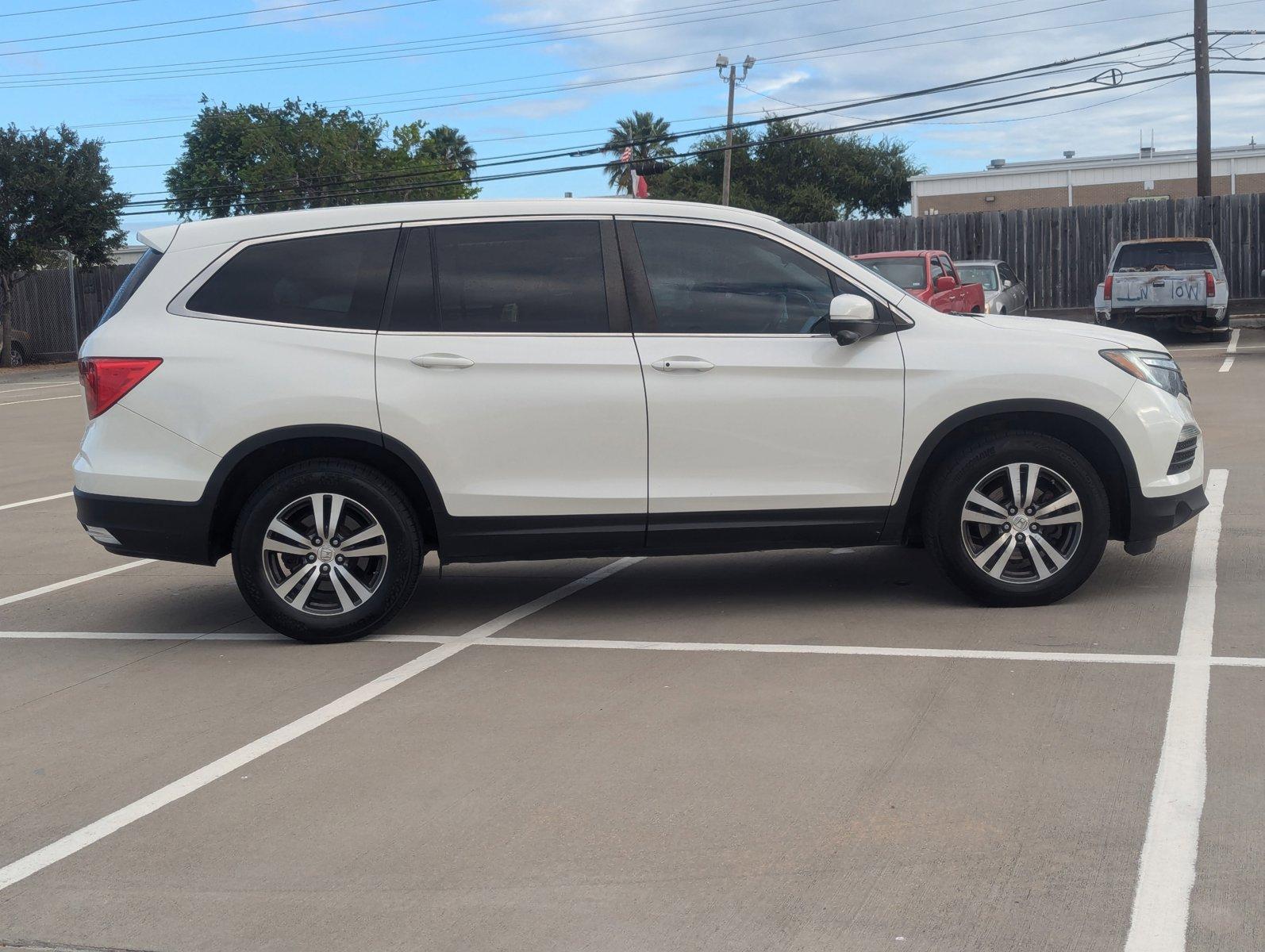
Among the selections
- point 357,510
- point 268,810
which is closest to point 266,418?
point 357,510

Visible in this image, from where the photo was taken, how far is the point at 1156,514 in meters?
6.29

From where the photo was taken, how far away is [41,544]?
918 cm

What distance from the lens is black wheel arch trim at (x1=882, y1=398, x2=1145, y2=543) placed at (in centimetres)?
625

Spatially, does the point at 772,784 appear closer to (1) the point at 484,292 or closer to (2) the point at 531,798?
(2) the point at 531,798

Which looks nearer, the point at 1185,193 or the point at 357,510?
the point at 357,510

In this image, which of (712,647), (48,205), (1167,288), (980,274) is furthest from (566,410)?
(48,205)

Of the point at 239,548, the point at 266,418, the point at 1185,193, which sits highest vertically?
the point at 1185,193

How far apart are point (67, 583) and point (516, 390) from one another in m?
3.47

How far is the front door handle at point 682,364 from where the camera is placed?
6.14 meters

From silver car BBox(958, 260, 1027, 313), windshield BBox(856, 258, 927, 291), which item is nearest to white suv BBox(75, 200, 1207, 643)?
windshield BBox(856, 258, 927, 291)

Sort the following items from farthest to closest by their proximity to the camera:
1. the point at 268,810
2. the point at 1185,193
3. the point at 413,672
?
1. the point at 1185,193
2. the point at 413,672
3. the point at 268,810

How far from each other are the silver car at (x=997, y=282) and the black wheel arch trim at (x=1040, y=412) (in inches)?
605

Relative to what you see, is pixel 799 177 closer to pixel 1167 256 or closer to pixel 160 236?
pixel 1167 256

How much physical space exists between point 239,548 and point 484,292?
1588 millimetres
